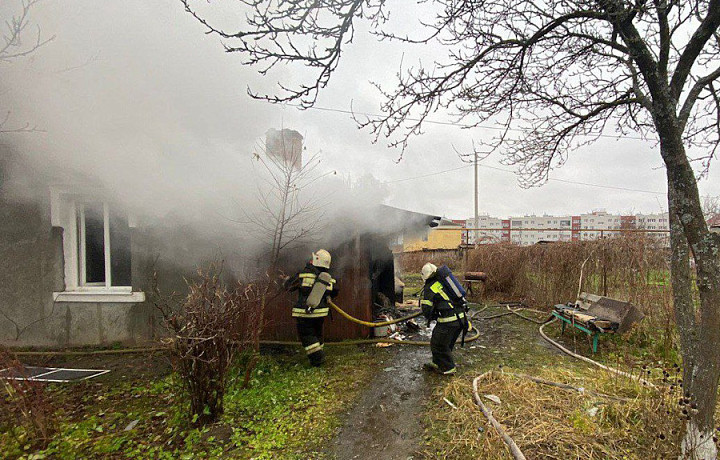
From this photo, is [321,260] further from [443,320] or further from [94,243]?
[94,243]

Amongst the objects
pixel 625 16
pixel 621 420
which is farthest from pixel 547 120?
pixel 621 420

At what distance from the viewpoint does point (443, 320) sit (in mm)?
4711

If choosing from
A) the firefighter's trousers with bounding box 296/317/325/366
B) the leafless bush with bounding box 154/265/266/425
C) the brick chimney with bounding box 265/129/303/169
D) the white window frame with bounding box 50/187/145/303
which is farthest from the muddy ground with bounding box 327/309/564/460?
the white window frame with bounding box 50/187/145/303

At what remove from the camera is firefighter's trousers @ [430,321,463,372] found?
4.71m

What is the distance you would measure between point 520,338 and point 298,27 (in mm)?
6725

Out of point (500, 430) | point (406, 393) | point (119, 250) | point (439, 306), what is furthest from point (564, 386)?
point (119, 250)

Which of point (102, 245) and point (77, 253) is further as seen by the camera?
point (102, 245)

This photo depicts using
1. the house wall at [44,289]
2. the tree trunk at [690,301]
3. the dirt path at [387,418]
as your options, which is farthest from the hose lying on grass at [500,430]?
the house wall at [44,289]

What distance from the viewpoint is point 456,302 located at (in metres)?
4.70

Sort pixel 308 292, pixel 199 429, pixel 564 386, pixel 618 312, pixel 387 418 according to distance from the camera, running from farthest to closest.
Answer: pixel 618 312 < pixel 308 292 < pixel 564 386 < pixel 387 418 < pixel 199 429

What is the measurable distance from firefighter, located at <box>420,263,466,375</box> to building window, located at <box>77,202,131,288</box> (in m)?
5.65

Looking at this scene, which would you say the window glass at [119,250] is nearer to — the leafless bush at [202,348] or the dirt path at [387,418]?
the leafless bush at [202,348]

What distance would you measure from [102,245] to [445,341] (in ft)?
22.8

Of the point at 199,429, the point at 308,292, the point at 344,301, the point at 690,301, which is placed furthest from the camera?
the point at 344,301
